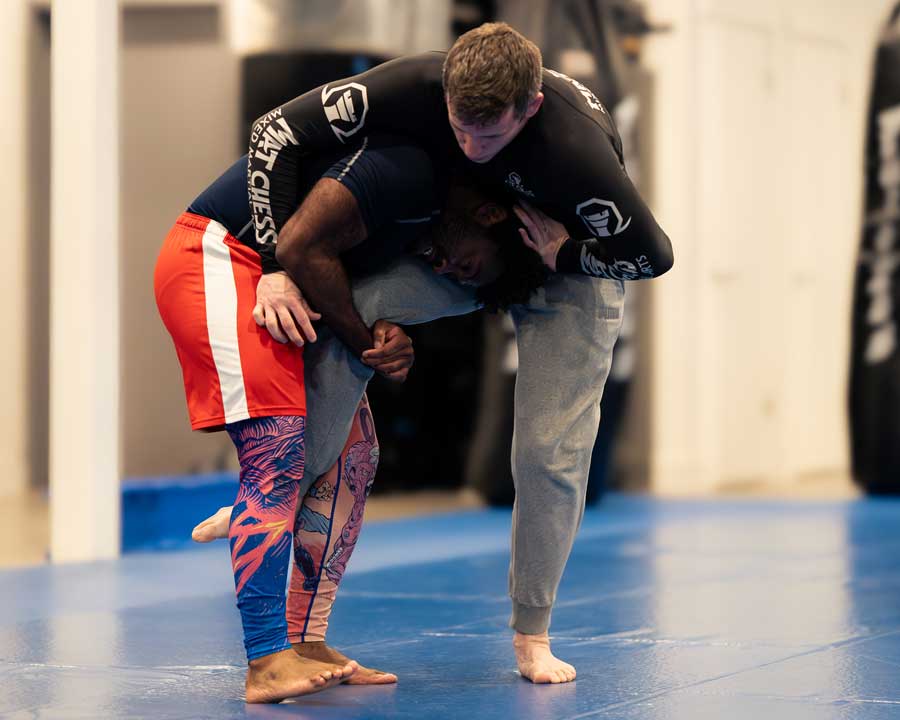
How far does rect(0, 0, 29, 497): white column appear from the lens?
534 cm

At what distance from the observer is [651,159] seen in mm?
7746

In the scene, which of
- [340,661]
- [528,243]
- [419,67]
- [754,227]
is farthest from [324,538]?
[754,227]

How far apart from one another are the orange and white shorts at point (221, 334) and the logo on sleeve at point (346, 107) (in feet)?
1.01

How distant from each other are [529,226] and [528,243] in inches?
1.4

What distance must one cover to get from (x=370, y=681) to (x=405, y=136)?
998 mm

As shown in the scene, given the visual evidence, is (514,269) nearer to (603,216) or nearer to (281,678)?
(603,216)

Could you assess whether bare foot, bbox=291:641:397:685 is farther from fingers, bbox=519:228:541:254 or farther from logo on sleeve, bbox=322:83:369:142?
logo on sleeve, bbox=322:83:369:142

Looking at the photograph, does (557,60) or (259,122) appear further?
(557,60)

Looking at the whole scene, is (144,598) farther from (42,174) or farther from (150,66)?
(150,66)

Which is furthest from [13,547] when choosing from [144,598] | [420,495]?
[420,495]

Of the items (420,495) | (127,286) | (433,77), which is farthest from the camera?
(420,495)

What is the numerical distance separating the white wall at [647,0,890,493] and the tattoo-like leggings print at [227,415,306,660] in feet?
17.5

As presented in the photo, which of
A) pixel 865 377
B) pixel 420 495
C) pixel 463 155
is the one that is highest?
pixel 463 155

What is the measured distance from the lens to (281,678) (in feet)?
8.17
